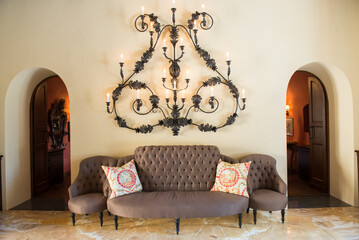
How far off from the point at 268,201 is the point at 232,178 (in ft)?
1.70

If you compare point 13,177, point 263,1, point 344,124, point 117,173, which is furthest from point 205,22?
point 13,177

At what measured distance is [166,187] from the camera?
335 cm

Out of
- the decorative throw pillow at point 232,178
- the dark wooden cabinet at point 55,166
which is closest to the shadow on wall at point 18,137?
the dark wooden cabinet at point 55,166

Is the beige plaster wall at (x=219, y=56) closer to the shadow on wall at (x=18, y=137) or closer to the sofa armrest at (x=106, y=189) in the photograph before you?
the shadow on wall at (x=18, y=137)

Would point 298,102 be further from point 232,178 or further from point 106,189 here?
point 106,189

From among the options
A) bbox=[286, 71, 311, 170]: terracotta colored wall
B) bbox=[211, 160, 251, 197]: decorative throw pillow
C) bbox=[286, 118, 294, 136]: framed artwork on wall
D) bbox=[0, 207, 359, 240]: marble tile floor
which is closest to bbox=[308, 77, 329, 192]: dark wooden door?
bbox=[0, 207, 359, 240]: marble tile floor

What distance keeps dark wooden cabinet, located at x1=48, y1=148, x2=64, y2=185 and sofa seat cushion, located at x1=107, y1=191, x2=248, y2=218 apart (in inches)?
110

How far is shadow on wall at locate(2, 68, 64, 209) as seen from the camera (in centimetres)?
384

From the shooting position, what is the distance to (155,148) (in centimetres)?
349

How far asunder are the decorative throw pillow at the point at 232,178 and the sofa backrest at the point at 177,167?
0.40 feet

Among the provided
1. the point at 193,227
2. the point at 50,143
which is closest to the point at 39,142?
the point at 50,143

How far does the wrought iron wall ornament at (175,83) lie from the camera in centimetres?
365

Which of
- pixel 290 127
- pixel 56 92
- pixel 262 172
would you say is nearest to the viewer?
pixel 262 172

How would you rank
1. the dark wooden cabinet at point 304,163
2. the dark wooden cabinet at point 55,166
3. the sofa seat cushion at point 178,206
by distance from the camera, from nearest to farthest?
1. the sofa seat cushion at point 178,206
2. the dark wooden cabinet at point 55,166
3. the dark wooden cabinet at point 304,163
